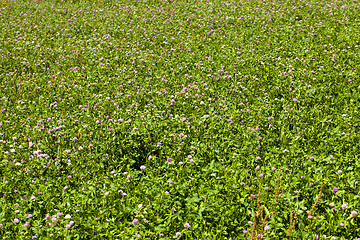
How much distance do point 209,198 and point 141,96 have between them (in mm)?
3285

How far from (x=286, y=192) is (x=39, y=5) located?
52.5 feet

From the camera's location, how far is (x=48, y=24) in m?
12.5

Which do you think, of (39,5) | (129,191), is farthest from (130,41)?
(39,5)

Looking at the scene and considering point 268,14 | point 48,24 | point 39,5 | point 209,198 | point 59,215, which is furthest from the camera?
point 39,5

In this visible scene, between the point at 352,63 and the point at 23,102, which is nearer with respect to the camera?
the point at 23,102

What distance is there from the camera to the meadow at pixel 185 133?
353cm

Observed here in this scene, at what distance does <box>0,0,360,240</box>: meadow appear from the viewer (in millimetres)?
3529

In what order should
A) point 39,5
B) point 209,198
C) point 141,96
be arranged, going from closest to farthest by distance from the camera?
point 209,198, point 141,96, point 39,5

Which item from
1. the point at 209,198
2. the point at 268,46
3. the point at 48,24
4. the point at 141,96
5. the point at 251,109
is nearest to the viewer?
the point at 209,198

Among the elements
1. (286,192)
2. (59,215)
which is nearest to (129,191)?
(59,215)

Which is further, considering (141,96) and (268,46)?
(268,46)

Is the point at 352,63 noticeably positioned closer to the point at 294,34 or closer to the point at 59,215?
the point at 294,34

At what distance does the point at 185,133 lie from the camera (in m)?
5.14

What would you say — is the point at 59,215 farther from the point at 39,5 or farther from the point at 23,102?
the point at 39,5
